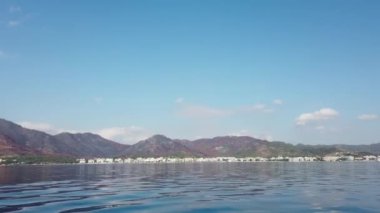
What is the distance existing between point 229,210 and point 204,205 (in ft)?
14.2

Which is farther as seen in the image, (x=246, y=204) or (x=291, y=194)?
(x=291, y=194)

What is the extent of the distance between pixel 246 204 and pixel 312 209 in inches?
248

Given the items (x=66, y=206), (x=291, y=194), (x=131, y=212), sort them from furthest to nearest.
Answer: (x=291, y=194) → (x=66, y=206) → (x=131, y=212)

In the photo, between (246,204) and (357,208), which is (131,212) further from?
(357,208)

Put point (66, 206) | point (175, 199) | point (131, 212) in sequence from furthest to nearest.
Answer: point (175, 199)
point (66, 206)
point (131, 212)

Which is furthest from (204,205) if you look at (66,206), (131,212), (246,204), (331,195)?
(331,195)

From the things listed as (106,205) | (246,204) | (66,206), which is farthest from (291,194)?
(66,206)

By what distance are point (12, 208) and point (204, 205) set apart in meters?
17.0

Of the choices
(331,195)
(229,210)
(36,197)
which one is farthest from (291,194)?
(36,197)

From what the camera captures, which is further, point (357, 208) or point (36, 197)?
point (36, 197)

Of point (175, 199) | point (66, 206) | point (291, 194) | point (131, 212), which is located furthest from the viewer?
point (291, 194)

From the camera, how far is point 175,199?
1879 inches

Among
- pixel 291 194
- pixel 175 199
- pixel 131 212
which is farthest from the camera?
pixel 291 194

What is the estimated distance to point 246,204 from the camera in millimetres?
42188
